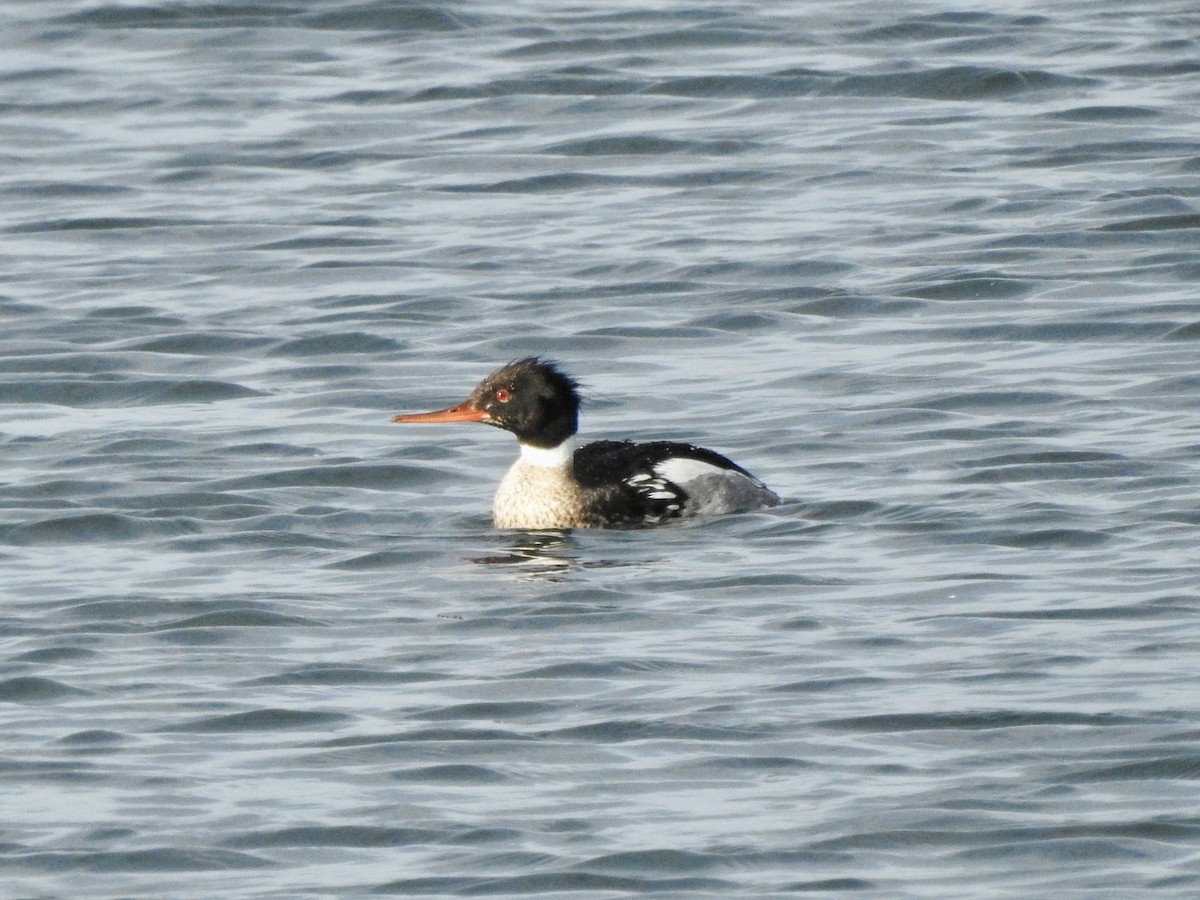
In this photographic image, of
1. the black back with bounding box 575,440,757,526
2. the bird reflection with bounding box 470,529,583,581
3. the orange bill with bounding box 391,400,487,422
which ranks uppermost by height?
the orange bill with bounding box 391,400,487,422

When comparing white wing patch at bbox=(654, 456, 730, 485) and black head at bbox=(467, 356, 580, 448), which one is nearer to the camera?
white wing patch at bbox=(654, 456, 730, 485)

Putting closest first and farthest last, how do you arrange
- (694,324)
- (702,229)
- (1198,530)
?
(1198,530) < (694,324) < (702,229)

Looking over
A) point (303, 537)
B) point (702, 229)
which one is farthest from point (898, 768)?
point (702, 229)

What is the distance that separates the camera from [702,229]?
736 inches

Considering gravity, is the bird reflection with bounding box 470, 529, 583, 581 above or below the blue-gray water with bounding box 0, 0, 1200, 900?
below

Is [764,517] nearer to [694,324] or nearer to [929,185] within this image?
[694,324]

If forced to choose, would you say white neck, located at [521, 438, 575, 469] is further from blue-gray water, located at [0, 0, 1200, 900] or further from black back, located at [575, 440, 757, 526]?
blue-gray water, located at [0, 0, 1200, 900]

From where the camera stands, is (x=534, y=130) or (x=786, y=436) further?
(x=534, y=130)

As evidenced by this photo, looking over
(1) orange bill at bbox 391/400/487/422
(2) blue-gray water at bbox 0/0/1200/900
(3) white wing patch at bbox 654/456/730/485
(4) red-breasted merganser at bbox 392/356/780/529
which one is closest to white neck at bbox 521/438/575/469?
(4) red-breasted merganser at bbox 392/356/780/529

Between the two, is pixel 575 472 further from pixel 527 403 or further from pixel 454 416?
pixel 454 416

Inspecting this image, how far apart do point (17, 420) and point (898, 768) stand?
727 cm

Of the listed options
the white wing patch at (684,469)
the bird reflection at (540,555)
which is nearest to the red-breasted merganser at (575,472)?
the white wing patch at (684,469)

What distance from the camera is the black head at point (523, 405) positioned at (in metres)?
13.1

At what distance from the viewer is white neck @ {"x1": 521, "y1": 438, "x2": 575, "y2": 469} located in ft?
42.8
